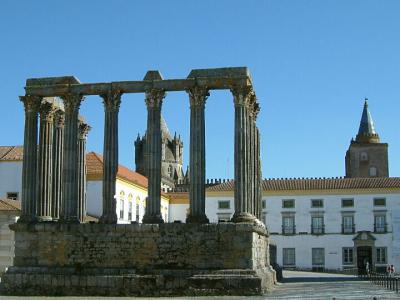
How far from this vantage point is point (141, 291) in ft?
94.4

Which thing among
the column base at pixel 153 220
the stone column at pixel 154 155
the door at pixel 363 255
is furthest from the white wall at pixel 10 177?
the door at pixel 363 255

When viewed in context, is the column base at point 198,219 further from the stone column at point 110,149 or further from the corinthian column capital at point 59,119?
the corinthian column capital at point 59,119

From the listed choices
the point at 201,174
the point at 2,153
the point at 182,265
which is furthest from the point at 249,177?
the point at 2,153

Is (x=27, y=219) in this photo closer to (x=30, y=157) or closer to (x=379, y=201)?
(x=30, y=157)

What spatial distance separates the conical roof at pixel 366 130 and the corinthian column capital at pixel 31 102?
68.0 metres

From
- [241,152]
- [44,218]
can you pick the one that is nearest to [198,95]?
[241,152]

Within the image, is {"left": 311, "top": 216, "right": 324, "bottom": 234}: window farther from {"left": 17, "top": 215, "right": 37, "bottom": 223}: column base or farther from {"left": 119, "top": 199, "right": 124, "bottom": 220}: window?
{"left": 17, "top": 215, "right": 37, "bottom": 223}: column base

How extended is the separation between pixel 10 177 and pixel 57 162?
19.8 metres

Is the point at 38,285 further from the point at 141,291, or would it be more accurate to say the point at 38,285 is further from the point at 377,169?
the point at 377,169

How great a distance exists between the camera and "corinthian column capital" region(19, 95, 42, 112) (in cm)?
3191

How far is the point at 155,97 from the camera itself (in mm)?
30859

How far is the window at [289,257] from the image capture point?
67562 millimetres

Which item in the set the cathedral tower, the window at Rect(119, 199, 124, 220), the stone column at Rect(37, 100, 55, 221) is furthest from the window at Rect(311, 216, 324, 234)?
the stone column at Rect(37, 100, 55, 221)

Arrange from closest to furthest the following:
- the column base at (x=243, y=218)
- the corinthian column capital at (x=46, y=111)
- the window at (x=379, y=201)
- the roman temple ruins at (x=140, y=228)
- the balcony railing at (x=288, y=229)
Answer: the roman temple ruins at (x=140, y=228)
the column base at (x=243, y=218)
the corinthian column capital at (x=46, y=111)
the window at (x=379, y=201)
the balcony railing at (x=288, y=229)
